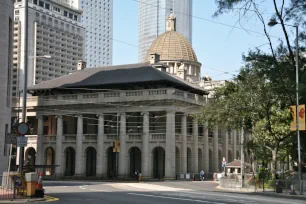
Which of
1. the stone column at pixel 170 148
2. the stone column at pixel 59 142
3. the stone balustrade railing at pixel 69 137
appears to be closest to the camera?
the stone column at pixel 170 148

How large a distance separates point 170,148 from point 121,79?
44.9 feet

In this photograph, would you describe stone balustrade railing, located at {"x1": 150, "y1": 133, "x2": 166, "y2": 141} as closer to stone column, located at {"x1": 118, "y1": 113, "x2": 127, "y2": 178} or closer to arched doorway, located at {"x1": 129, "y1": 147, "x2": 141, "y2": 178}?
stone column, located at {"x1": 118, "y1": 113, "x2": 127, "y2": 178}

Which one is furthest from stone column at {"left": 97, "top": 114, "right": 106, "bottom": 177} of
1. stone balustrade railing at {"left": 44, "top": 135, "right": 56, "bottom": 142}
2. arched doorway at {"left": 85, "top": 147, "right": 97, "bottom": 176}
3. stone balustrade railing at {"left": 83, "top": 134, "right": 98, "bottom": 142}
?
stone balustrade railing at {"left": 44, "top": 135, "right": 56, "bottom": 142}

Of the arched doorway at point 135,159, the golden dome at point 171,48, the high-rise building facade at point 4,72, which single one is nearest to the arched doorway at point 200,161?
the arched doorway at point 135,159

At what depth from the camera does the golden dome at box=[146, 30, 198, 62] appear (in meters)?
105

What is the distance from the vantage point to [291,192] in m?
39.0

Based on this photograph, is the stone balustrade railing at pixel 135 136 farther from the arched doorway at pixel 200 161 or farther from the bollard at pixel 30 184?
the bollard at pixel 30 184

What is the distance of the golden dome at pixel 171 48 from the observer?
10462cm

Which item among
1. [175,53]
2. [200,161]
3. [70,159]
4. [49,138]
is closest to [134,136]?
[200,161]

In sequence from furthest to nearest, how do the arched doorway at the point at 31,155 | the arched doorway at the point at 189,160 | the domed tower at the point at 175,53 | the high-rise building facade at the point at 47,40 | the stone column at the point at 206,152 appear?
the high-rise building facade at the point at 47,40 → the domed tower at the point at 175,53 → the arched doorway at the point at 31,155 → the stone column at the point at 206,152 → the arched doorway at the point at 189,160

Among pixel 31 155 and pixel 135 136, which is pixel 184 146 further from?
pixel 31 155

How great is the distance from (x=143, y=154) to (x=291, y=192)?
31.2 metres

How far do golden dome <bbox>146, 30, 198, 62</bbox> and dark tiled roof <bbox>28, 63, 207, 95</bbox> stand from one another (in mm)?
24686

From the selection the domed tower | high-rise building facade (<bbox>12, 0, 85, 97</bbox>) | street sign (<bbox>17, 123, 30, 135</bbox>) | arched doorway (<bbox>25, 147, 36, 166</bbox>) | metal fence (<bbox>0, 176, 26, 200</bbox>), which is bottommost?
metal fence (<bbox>0, 176, 26, 200</bbox>)
